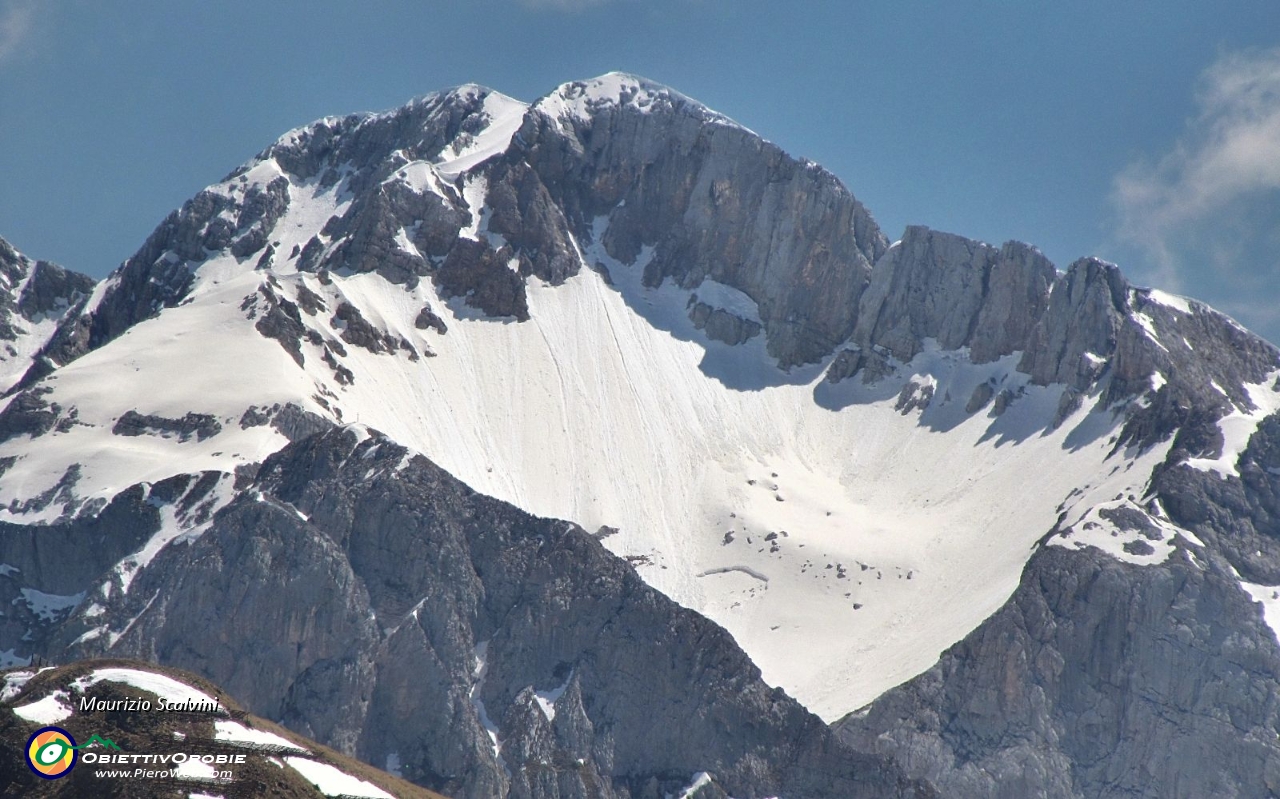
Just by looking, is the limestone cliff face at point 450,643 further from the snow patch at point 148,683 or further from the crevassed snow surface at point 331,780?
the snow patch at point 148,683

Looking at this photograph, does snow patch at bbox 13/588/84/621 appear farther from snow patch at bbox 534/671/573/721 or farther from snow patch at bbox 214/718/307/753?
snow patch at bbox 214/718/307/753

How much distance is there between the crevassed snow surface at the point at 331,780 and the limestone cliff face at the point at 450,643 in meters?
64.4

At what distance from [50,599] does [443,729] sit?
38065mm

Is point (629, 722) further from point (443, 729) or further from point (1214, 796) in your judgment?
point (1214, 796)

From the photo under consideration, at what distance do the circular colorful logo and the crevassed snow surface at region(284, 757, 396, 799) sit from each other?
9732 mm

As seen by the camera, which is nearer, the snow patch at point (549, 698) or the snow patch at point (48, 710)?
the snow patch at point (48, 710)

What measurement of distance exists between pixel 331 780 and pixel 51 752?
12966mm

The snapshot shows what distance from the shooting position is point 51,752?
82500 mm

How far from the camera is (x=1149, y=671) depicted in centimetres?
18088

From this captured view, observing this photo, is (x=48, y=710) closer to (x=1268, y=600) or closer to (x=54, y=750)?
(x=54, y=750)

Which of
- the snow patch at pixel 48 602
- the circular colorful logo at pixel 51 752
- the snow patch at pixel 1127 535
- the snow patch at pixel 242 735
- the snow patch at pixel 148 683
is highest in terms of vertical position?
the snow patch at pixel 1127 535

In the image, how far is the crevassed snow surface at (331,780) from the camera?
Answer: 86.6m

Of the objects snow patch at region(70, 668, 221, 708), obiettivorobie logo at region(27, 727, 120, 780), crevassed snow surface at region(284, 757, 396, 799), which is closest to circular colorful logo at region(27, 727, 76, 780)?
obiettivorobie logo at region(27, 727, 120, 780)

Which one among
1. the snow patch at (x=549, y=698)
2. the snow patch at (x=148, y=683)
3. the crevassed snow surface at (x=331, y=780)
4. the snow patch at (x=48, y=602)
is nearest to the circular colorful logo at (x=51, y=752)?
the snow patch at (x=148, y=683)
